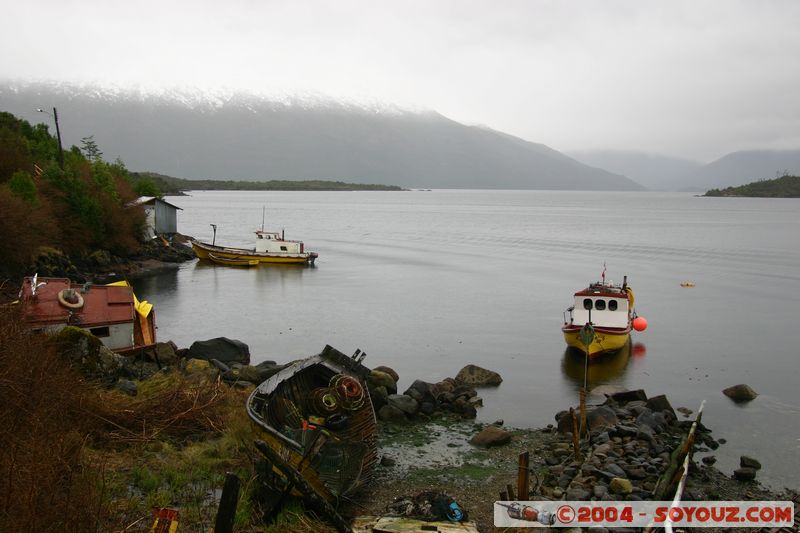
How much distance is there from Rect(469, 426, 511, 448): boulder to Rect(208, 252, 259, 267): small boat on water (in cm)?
4247

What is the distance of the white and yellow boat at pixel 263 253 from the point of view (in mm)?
56000

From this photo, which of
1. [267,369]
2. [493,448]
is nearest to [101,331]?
[267,369]

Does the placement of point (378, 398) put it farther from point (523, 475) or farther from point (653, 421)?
point (523, 475)

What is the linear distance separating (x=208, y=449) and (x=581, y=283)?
38913 mm

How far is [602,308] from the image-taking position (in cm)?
2773

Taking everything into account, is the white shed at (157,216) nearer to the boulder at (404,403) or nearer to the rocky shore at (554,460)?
the boulder at (404,403)

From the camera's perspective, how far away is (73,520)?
23.7ft

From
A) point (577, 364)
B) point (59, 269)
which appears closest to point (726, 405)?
point (577, 364)

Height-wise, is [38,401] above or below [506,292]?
above

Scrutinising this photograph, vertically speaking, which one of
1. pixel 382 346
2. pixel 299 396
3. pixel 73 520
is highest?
pixel 73 520

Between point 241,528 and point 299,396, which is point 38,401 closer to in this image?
point 241,528

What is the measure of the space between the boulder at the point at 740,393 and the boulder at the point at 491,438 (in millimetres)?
9895

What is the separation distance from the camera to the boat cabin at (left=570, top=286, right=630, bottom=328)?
27.4 m

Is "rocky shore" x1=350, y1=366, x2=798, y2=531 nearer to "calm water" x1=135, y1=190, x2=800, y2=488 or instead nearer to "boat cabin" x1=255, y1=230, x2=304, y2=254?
"calm water" x1=135, y1=190, x2=800, y2=488
